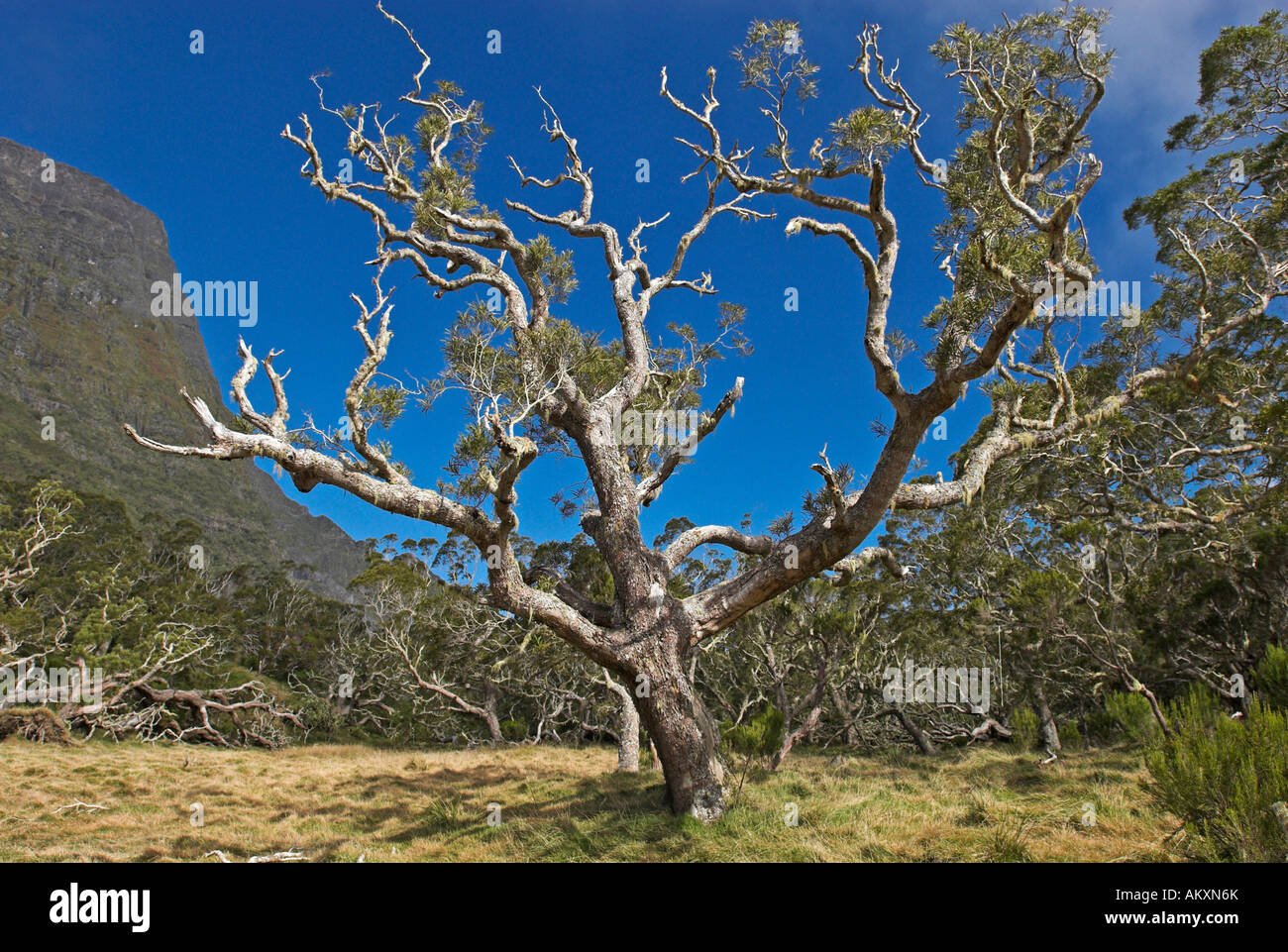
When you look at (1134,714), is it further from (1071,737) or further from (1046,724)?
(1046,724)

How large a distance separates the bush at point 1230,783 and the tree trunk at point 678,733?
12.5 feet

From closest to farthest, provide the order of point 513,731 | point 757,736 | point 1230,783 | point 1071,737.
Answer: point 1230,783
point 757,736
point 1071,737
point 513,731

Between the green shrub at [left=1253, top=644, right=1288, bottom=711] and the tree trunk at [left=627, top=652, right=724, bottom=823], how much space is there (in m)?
4.69

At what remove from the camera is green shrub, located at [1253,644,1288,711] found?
16.5 feet

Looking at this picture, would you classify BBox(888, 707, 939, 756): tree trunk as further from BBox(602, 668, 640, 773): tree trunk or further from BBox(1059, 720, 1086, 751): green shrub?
BBox(602, 668, 640, 773): tree trunk

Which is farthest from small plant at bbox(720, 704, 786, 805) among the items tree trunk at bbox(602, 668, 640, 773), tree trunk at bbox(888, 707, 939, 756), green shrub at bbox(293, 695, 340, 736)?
green shrub at bbox(293, 695, 340, 736)

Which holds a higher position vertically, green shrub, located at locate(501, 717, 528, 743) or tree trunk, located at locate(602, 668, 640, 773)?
tree trunk, located at locate(602, 668, 640, 773)

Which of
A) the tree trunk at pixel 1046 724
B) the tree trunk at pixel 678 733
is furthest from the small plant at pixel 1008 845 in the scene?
the tree trunk at pixel 1046 724

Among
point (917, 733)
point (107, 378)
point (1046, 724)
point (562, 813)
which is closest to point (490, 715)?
point (917, 733)

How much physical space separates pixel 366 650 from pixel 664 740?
21395 mm

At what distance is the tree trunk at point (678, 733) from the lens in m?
6.61

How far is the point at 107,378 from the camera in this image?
88.1 metres

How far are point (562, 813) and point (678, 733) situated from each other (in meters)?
2.27

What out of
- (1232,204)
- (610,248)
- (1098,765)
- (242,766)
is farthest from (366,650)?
(1232,204)
